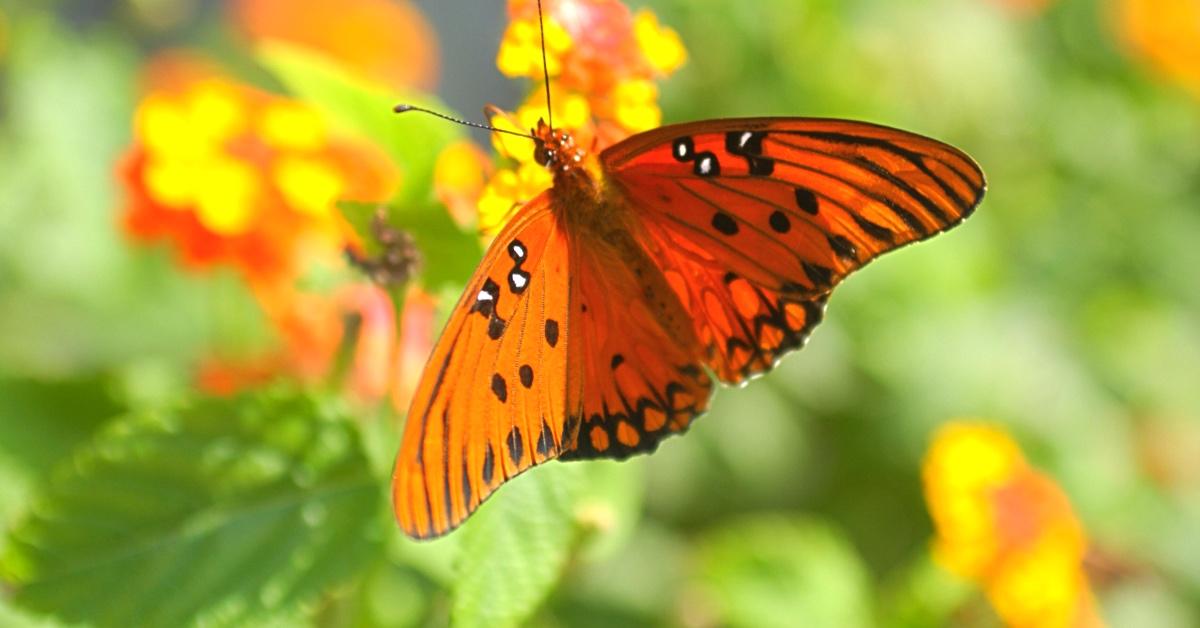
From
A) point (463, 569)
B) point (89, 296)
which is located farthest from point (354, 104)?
point (89, 296)

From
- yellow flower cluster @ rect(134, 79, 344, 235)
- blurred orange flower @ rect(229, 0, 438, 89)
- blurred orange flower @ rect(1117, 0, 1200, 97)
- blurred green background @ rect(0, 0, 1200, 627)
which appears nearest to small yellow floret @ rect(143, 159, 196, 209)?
yellow flower cluster @ rect(134, 79, 344, 235)

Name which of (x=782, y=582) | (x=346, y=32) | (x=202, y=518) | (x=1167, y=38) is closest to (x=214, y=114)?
(x=202, y=518)

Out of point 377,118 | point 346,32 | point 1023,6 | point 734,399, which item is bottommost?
point 377,118

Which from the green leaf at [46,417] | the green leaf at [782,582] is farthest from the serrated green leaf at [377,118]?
the green leaf at [782,582]

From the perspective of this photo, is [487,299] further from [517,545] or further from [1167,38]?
[1167,38]

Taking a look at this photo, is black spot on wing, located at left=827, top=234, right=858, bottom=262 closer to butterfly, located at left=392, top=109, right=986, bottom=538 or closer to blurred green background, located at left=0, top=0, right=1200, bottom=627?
butterfly, located at left=392, top=109, right=986, bottom=538

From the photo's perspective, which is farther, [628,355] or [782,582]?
[782,582]
